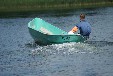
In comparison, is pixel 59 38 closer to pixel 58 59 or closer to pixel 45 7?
pixel 58 59

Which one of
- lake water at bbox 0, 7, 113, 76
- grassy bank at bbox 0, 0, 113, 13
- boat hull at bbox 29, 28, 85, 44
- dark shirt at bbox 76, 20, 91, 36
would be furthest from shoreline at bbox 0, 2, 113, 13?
boat hull at bbox 29, 28, 85, 44

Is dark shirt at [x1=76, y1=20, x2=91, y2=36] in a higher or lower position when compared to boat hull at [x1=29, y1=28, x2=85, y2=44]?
higher

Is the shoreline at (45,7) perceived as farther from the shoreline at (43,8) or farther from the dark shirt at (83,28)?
the dark shirt at (83,28)

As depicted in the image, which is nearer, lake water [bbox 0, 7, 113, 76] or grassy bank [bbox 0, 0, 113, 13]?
lake water [bbox 0, 7, 113, 76]

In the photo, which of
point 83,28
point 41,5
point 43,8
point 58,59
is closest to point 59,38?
point 83,28

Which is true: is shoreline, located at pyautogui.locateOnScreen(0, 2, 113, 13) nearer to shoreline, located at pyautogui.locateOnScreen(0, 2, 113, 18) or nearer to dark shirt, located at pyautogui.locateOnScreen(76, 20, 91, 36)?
shoreline, located at pyautogui.locateOnScreen(0, 2, 113, 18)

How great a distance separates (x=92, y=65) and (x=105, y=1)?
188ft

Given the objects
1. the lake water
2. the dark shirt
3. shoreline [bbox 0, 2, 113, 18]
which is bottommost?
shoreline [bbox 0, 2, 113, 18]

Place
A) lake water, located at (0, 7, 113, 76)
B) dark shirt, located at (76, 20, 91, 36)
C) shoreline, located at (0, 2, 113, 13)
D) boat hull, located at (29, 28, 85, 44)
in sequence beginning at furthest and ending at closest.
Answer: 1. shoreline, located at (0, 2, 113, 13)
2. dark shirt, located at (76, 20, 91, 36)
3. boat hull, located at (29, 28, 85, 44)
4. lake water, located at (0, 7, 113, 76)

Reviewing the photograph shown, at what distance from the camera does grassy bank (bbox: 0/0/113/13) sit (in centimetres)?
7275

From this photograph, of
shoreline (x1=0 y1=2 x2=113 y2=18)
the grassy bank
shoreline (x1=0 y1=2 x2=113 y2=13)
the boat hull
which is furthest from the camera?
the grassy bank

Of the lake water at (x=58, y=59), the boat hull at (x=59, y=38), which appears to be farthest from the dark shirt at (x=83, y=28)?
the lake water at (x=58, y=59)

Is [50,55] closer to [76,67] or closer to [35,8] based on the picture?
[76,67]

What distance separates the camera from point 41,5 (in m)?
73.3
